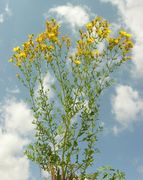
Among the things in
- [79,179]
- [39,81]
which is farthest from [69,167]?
[39,81]

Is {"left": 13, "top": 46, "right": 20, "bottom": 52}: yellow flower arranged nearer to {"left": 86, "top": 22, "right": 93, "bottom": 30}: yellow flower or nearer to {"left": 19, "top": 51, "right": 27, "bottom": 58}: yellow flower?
{"left": 19, "top": 51, "right": 27, "bottom": 58}: yellow flower

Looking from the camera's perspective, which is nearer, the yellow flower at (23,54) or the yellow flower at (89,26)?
the yellow flower at (89,26)

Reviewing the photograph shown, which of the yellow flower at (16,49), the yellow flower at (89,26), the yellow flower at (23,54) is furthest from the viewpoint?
the yellow flower at (16,49)

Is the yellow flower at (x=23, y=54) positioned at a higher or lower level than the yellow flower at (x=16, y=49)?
lower

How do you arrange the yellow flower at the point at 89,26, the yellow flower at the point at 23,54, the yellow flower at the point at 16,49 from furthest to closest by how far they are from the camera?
1. the yellow flower at the point at 16,49
2. the yellow flower at the point at 23,54
3. the yellow flower at the point at 89,26

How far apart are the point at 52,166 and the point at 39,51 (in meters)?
4.15

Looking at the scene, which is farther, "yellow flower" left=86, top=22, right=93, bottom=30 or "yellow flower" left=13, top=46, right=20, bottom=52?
"yellow flower" left=13, top=46, right=20, bottom=52

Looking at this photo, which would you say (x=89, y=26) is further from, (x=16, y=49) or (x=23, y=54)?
(x=16, y=49)

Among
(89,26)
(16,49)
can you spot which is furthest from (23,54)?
(89,26)

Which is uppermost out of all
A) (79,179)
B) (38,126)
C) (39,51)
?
(39,51)

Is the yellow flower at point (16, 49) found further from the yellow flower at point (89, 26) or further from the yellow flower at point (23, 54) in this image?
the yellow flower at point (89, 26)

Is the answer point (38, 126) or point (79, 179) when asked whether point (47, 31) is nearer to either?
point (38, 126)

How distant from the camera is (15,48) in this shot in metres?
14.2

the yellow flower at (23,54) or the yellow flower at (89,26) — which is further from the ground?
the yellow flower at (89,26)
